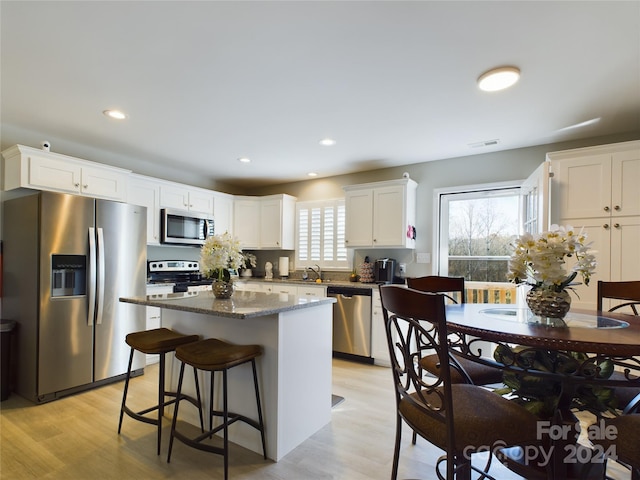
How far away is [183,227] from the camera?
4355mm

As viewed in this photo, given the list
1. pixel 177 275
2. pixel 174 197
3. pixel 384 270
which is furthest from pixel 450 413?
pixel 174 197

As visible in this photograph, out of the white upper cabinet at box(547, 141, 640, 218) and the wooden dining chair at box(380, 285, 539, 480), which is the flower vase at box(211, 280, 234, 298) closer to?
the wooden dining chair at box(380, 285, 539, 480)

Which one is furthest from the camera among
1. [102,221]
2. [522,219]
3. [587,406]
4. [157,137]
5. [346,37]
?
[522,219]

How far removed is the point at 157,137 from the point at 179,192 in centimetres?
113

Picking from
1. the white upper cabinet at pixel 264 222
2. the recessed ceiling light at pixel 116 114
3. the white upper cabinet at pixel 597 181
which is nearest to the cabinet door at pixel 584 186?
the white upper cabinet at pixel 597 181

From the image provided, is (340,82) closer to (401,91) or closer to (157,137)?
(401,91)

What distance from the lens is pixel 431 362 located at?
1.94 metres

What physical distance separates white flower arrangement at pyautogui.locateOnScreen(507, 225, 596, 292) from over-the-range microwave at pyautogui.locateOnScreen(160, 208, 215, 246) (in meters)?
3.71

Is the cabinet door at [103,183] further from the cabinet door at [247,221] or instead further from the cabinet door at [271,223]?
the cabinet door at [271,223]

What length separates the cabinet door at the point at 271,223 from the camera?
509cm

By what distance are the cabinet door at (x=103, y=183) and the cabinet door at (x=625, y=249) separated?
4654 mm

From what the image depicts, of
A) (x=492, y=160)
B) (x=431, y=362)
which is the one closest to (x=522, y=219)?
(x=492, y=160)

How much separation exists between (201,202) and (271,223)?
1.08 meters

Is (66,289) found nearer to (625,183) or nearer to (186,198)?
(186,198)
